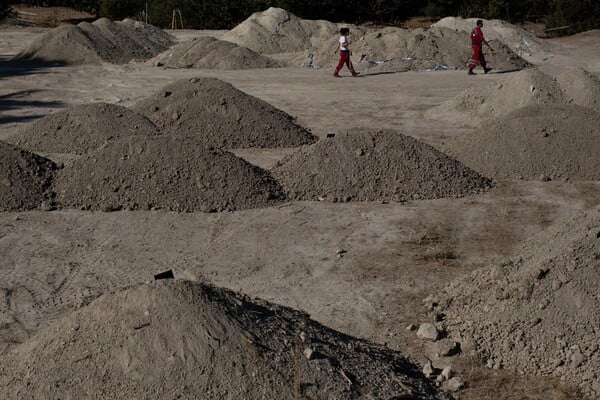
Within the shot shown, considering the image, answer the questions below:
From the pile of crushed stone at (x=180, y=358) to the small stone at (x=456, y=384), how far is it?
0.47 meters

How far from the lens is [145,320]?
273 inches

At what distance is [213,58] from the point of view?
29.0 m

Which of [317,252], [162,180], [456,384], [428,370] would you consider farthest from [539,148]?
[456,384]

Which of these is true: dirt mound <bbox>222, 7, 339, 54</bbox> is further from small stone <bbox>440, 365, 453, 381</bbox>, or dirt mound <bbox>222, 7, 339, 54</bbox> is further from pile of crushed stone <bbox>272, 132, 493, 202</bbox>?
small stone <bbox>440, 365, 453, 381</bbox>

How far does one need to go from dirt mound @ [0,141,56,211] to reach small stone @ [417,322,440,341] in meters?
6.38

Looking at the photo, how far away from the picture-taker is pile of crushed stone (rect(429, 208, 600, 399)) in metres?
8.05

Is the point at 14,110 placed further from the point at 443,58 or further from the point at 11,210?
the point at 443,58

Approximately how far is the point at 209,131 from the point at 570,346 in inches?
392

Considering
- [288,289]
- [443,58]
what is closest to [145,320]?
[288,289]

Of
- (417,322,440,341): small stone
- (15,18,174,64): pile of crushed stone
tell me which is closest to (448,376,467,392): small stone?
(417,322,440,341): small stone

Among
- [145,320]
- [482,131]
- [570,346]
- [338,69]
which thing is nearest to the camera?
[145,320]

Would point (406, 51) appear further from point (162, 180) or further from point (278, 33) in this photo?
point (162, 180)

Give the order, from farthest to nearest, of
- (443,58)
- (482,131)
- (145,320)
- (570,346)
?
(443,58) < (482,131) < (570,346) < (145,320)

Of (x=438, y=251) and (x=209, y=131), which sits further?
(x=209, y=131)
